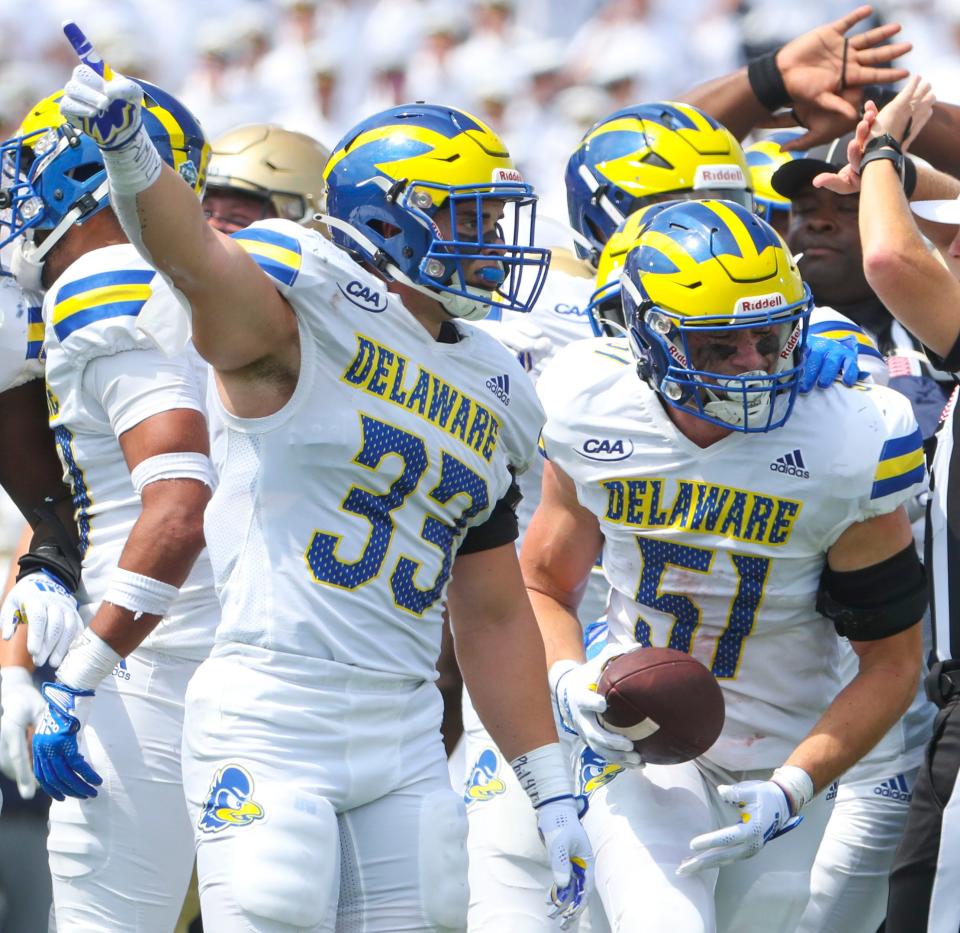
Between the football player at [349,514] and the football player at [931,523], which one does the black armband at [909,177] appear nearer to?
the football player at [931,523]

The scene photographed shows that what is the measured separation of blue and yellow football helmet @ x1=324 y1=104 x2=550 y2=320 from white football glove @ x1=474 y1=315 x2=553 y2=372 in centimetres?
125

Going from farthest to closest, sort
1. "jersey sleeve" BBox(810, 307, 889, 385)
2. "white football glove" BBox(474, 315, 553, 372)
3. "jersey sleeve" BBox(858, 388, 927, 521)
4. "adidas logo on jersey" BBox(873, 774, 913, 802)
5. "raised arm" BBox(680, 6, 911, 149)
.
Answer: "raised arm" BBox(680, 6, 911, 149)
"white football glove" BBox(474, 315, 553, 372)
"adidas logo on jersey" BBox(873, 774, 913, 802)
"jersey sleeve" BBox(810, 307, 889, 385)
"jersey sleeve" BBox(858, 388, 927, 521)

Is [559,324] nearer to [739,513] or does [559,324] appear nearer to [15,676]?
[739,513]

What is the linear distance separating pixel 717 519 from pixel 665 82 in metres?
6.51

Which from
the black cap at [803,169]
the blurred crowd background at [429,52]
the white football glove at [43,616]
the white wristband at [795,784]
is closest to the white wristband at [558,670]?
the white wristband at [795,784]

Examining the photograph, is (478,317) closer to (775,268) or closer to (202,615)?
(775,268)

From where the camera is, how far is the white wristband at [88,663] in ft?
12.0

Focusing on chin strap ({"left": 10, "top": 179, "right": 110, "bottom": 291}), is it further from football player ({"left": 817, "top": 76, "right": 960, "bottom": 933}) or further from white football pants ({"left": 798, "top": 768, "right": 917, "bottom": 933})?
white football pants ({"left": 798, "top": 768, "right": 917, "bottom": 933})

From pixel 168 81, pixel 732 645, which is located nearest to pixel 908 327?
pixel 732 645

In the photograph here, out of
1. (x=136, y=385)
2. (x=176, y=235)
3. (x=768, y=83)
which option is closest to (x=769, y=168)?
(x=768, y=83)

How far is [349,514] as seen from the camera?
320cm

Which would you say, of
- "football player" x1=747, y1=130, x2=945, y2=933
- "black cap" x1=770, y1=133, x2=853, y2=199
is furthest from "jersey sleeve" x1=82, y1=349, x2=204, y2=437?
"black cap" x1=770, y1=133, x2=853, y2=199

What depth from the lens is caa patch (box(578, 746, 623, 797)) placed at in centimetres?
374

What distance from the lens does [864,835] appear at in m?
4.69
